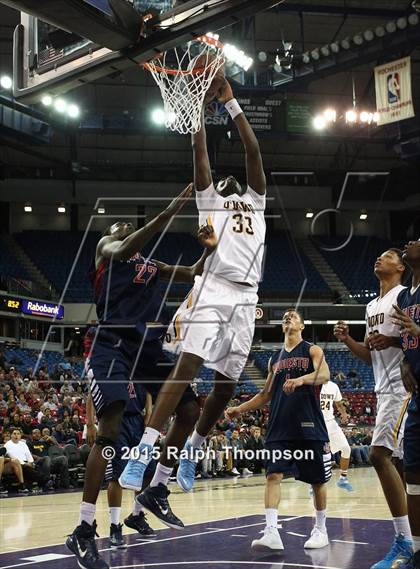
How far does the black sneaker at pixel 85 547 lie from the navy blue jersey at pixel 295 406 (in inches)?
98.1

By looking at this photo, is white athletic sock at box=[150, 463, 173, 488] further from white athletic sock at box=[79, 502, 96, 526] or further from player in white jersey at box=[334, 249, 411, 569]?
player in white jersey at box=[334, 249, 411, 569]

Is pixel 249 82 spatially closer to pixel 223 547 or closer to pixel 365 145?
pixel 365 145

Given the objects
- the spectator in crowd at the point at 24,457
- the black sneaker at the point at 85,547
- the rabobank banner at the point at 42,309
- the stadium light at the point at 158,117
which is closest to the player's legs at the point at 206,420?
the black sneaker at the point at 85,547

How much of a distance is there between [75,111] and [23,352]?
8.07m

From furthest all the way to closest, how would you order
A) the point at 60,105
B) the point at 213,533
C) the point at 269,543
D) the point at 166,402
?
1. the point at 60,105
2. the point at 213,533
3. the point at 269,543
4. the point at 166,402

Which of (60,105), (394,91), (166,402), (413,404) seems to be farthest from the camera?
(60,105)

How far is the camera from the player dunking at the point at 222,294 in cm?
470

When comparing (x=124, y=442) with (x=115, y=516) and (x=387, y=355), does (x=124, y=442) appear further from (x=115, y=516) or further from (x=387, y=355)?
(x=387, y=355)

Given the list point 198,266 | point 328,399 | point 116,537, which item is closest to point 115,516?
point 116,537

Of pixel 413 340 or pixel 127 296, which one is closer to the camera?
pixel 413 340

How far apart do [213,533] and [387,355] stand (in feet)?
8.87

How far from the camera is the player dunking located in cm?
470

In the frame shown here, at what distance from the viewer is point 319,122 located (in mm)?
23984

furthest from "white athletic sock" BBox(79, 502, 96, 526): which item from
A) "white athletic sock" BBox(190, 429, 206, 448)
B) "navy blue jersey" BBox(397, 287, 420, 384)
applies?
"navy blue jersey" BBox(397, 287, 420, 384)
